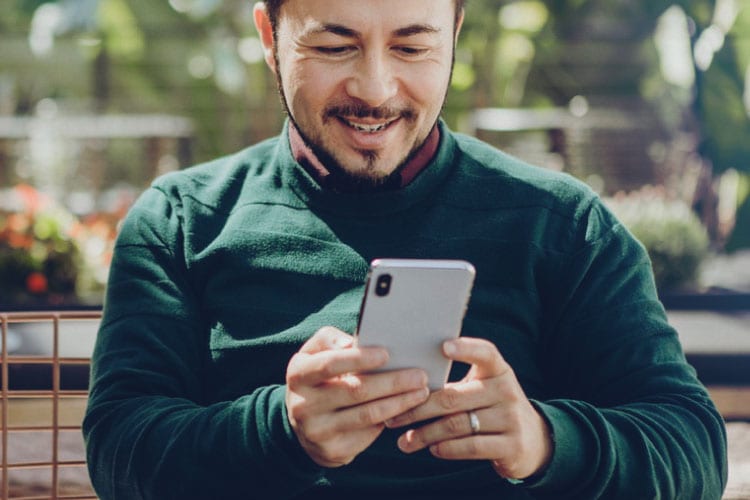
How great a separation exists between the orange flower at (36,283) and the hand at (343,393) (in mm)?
4346

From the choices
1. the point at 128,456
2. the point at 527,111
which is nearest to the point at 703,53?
the point at 527,111

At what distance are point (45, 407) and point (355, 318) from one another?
2463 mm

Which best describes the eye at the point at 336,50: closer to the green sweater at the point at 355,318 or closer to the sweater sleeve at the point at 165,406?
the green sweater at the point at 355,318

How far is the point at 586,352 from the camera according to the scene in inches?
63.1

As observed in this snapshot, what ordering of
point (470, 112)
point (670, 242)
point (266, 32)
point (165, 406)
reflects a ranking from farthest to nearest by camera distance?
1. point (470, 112)
2. point (670, 242)
3. point (266, 32)
4. point (165, 406)

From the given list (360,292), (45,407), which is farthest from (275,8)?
(45,407)

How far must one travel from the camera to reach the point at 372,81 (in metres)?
1.58

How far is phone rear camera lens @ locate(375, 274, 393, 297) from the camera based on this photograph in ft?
4.00

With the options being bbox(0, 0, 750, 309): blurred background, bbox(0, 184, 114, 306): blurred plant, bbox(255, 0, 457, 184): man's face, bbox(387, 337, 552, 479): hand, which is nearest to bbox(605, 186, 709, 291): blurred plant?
bbox(0, 0, 750, 309): blurred background

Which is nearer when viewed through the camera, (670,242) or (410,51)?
(410,51)

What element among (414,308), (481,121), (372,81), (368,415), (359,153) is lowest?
(481,121)

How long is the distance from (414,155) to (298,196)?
19 cm

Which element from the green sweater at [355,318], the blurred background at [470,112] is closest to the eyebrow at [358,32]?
the green sweater at [355,318]

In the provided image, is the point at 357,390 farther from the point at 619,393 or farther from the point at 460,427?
the point at 619,393
